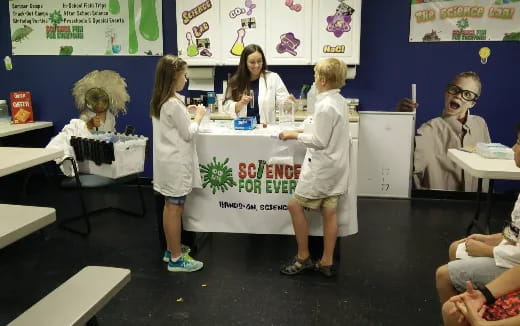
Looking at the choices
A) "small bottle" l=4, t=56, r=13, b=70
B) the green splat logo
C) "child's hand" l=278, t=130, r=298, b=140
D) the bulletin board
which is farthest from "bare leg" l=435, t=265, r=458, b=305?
"small bottle" l=4, t=56, r=13, b=70

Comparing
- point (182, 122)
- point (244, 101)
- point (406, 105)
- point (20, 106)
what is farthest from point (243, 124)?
point (20, 106)

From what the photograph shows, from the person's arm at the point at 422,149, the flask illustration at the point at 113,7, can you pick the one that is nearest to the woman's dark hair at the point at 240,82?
the person's arm at the point at 422,149

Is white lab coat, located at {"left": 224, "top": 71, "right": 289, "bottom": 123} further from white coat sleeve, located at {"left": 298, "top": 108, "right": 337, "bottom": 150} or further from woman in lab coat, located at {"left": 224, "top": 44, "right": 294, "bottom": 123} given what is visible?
white coat sleeve, located at {"left": 298, "top": 108, "right": 337, "bottom": 150}

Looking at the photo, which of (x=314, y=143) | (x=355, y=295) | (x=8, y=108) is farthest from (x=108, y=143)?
(x=8, y=108)

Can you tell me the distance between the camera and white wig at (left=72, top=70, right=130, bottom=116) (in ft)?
16.2

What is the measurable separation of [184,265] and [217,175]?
23.7 inches

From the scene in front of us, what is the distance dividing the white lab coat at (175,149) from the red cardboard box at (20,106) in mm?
2771

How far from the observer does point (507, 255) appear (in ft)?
5.67

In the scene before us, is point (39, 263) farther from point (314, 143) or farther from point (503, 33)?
point (503, 33)

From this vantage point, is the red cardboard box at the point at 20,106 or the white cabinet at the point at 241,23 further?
the red cardboard box at the point at 20,106

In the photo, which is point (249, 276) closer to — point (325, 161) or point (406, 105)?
point (325, 161)

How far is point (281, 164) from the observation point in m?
2.95

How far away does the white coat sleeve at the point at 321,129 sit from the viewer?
2637 millimetres

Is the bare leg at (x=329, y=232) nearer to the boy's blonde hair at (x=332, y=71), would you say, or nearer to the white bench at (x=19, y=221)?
the boy's blonde hair at (x=332, y=71)
